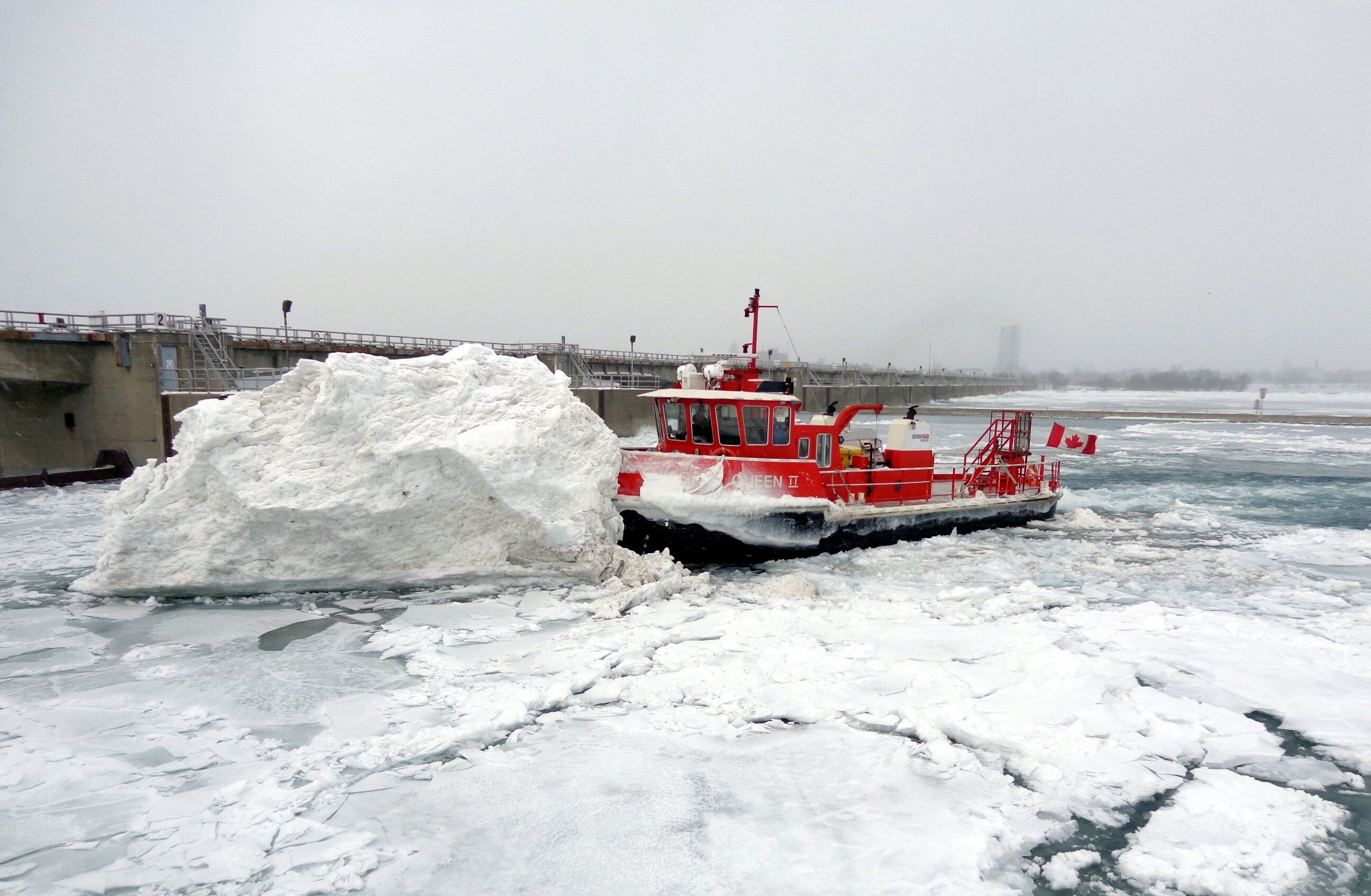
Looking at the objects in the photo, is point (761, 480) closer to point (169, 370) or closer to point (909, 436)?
point (909, 436)

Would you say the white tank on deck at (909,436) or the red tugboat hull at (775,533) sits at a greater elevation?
the white tank on deck at (909,436)

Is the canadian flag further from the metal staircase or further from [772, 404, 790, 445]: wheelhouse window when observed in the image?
the metal staircase

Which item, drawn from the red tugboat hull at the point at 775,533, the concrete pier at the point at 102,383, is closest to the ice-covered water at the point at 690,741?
the red tugboat hull at the point at 775,533

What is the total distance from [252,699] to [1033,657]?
635 cm

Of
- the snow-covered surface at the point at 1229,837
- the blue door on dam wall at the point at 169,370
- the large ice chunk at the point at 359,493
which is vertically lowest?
the snow-covered surface at the point at 1229,837

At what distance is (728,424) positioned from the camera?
10086 mm

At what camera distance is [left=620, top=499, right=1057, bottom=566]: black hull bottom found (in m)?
9.37

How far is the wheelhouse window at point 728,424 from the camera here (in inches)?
395

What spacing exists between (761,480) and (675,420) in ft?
5.64

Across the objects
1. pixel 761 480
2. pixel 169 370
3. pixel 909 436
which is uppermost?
pixel 169 370

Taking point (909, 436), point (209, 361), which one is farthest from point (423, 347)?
point (909, 436)

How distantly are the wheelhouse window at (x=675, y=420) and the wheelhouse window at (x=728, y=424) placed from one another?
0.59 metres

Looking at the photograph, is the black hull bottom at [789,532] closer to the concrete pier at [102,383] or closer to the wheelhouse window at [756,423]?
the wheelhouse window at [756,423]

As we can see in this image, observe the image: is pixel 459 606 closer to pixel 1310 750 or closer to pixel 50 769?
pixel 50 769
